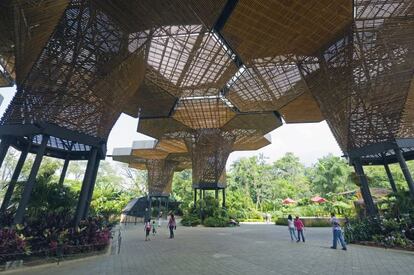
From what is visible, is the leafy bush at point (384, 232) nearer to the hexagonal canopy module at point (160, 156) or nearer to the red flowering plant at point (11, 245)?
the red flowering plant at point (11, 245)

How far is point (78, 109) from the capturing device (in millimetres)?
12180

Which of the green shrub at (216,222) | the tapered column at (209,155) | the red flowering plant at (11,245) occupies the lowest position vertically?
the red flowering plant at (11,245)

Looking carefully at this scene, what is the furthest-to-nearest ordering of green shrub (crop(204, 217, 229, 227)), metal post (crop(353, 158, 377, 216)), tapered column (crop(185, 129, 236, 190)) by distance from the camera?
tapered column (crop(185, 129, 236, 190)) < green shrub (crop(204, 217, 229, 227)) < metal post (crop(353, 158, 377, 216))

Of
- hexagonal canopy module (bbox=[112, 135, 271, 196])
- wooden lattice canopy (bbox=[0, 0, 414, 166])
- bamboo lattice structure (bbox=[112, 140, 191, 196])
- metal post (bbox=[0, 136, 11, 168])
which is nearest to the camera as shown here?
wooden lattice canopy (bbox=[0, 0, 414, 166])

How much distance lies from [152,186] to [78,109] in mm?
30904

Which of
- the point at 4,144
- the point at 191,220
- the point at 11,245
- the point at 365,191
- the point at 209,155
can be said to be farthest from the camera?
the point at 209,155

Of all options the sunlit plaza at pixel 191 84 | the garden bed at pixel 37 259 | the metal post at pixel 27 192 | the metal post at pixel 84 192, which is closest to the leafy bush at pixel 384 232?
the sunlit plaza at pixel 191 84

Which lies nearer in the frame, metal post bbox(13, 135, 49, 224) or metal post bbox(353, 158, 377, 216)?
metal post bbox(13, 135, 49, 224)

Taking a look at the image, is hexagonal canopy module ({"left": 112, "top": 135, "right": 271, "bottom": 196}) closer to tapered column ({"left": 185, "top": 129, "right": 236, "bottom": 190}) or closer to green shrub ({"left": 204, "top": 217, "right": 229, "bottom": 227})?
tapered column ({"left": 185, "top": 129, "right": 236, "bottom": 190})

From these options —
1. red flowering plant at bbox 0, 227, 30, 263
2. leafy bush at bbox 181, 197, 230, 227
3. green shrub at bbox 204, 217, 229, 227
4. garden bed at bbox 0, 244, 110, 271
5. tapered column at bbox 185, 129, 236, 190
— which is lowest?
garden bed at bbox 0, 244, 110, 271

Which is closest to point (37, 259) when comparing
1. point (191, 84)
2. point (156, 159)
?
point (191, 84)

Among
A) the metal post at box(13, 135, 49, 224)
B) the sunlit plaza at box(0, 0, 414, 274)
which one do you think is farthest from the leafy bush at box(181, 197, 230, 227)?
the metal post at box(13, 135, 49, 224)

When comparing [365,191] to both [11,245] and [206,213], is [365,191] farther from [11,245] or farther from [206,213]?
[206,213]

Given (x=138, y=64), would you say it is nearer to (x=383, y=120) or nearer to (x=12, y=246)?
(x=12, y=246)
